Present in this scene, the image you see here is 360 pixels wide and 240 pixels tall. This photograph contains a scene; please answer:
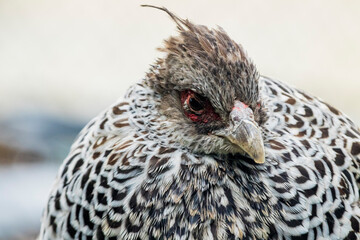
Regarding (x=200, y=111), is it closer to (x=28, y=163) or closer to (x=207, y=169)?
(x=207, y=169)

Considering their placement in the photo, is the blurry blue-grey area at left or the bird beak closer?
the bird beak

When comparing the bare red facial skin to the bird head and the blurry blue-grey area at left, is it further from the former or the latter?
the blurry blue-grey area at left

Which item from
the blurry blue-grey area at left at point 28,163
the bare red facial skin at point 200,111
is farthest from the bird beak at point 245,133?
the blurry blue-grey area at left at point 28,163

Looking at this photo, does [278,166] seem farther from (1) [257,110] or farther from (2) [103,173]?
(2) [103,173]

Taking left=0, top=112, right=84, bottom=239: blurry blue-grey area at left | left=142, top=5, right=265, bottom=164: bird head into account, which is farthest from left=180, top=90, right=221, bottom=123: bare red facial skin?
left=0, top=112, right=84, bottom=239: blurry blue-grey area at left

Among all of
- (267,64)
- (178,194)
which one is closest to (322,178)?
(178,194)

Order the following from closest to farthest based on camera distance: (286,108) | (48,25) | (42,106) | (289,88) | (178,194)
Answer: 1. (178,194)
2. (286,108)
3. (289,88)
4. (42,106)
5. (48,25)

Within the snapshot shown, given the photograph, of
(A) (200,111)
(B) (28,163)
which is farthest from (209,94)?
(B) (28,163)
